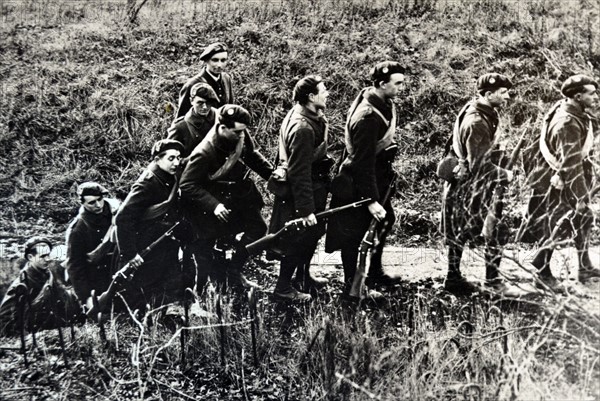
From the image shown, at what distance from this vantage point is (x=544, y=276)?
6195mm

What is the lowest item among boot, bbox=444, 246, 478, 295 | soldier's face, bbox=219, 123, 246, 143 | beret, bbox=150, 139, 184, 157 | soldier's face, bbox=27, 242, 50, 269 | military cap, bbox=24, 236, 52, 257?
boot, bbox=444, 246, 478, 295

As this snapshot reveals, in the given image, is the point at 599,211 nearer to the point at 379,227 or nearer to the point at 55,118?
the point at 379,227

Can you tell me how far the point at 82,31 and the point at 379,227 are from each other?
3.95 meters

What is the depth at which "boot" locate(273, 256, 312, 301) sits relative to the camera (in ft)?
20.6

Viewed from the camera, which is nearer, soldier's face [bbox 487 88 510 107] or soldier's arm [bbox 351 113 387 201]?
soldier's arm [bbox 351 113 387 201]

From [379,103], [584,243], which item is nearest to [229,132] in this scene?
[379,103]

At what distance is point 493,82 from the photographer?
6.23m

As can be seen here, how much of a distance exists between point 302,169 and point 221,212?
82cm

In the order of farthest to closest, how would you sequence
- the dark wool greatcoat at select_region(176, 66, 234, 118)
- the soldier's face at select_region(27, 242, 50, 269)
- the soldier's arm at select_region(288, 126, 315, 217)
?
the dark wool greatcoat at select_region(176, 66, 234, 118)
the soldier's face at select_region(27, 242, 50, 269)
the soldier's arm at select_region(288, 126, 315, 217)

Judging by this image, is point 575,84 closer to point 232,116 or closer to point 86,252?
point 232,116

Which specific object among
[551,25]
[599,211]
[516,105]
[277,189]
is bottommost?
[599,211]

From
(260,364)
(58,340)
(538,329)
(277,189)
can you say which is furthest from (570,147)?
(58,340)

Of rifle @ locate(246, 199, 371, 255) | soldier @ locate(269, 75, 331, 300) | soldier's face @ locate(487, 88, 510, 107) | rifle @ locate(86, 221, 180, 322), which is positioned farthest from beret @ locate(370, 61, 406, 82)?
rifle @ locate(86, 221, 180, 322)

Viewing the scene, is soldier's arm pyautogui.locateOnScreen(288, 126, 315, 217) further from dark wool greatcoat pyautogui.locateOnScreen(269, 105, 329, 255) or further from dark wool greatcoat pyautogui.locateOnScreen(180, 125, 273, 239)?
dark wool greatcoat pyautogui.locateOnScreen(180, 125, 273, 239)
